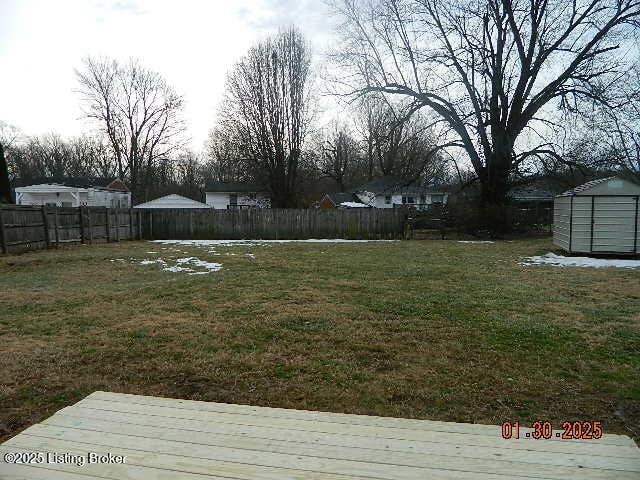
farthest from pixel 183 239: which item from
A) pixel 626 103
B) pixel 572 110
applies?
pixel 626 103

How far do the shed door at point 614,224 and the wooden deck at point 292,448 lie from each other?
12.4 metres

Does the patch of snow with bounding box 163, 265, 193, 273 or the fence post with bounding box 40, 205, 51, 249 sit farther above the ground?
the fence post with bounding box 40, 205, 51, 249

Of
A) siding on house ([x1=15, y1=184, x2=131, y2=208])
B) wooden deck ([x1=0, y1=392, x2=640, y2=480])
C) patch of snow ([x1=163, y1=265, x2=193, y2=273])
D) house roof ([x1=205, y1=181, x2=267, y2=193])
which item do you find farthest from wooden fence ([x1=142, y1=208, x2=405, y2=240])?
wooden deck ([x1=0, y1=392, x2=640, y2=480])

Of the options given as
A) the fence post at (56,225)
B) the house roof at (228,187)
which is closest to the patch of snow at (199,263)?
the fence post at (56,225)

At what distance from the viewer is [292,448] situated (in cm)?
208

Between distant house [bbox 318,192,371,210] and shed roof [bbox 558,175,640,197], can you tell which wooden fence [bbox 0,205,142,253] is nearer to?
shed roof [bbox 558,175,640,197]

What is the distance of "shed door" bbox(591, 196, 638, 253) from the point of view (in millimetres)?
12453

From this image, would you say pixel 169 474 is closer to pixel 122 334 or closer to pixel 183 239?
pixel 122 334

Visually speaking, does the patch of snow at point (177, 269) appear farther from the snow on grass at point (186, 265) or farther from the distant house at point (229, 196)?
the distant house at point (229, 196)

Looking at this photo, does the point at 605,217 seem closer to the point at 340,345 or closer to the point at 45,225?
the point at 340,345

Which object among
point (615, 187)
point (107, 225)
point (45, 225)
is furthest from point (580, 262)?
point (107, 225)

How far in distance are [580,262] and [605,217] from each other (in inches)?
80.3

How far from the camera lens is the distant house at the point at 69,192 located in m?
34.2

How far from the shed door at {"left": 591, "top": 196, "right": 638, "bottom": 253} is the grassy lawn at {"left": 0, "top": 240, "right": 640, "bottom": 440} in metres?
4.51
